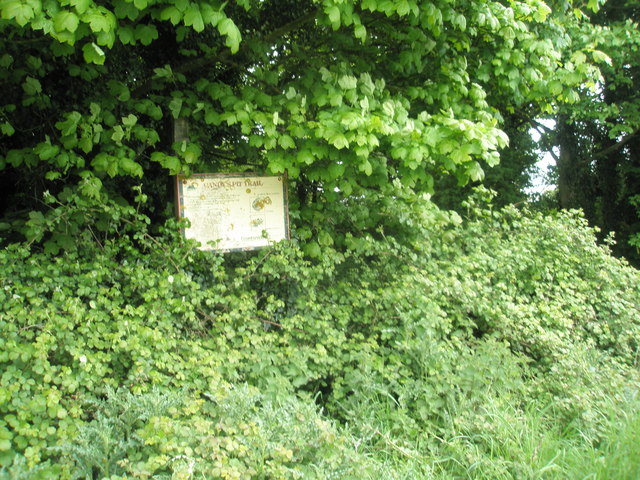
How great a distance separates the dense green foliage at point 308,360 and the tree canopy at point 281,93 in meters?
0.59

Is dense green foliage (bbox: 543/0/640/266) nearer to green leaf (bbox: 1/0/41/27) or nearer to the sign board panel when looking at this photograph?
the sign board panel

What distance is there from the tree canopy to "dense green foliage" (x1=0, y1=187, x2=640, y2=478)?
0.59 metres

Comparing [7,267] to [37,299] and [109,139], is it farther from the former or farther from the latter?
[109,139]

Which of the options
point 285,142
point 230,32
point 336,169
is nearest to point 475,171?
point 336,169

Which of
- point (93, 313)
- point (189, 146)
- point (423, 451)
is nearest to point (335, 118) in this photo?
point (189, 146)

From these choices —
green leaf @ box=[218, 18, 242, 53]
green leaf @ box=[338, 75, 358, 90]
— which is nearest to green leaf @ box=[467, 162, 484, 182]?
green leaf @ box=[338, 75, 358, 90]

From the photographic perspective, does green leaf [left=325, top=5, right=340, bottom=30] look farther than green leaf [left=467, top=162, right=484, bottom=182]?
No

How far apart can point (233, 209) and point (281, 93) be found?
1.03 metres

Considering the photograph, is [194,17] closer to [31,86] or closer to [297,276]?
[31,86]

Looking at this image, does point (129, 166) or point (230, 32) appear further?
point (129, 166)

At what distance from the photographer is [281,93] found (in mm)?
4281

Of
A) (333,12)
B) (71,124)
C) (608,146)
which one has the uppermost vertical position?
(608,146)

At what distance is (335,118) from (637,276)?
3978 mm

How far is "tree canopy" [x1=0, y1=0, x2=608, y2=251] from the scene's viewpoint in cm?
354
